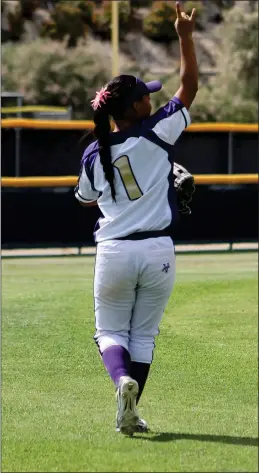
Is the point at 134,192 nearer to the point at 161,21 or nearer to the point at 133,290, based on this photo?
the point at 133,290

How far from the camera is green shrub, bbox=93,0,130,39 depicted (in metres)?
58.2

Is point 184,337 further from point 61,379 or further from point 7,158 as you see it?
point 7,158

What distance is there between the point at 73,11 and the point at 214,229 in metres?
44.7

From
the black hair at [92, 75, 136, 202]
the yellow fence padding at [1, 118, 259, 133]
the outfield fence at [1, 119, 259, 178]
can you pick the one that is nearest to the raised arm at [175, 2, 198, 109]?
the black hair at [92, 75, 136, 202]

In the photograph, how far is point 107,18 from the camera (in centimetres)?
5959

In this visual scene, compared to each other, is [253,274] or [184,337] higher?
[184,337]

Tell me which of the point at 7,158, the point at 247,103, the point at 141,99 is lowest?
the point at 247,103

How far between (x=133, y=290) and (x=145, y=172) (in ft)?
1.78

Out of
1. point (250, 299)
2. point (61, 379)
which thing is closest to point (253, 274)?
point (250, 299)

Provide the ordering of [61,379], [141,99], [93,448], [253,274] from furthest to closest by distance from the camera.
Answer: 1. [253,274]
2. [61,379]
3. [141,99]
4. [93,448]

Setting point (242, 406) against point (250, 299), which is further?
point (250, 299)

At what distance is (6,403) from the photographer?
583 centimetres

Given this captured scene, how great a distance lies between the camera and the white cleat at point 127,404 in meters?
4.81

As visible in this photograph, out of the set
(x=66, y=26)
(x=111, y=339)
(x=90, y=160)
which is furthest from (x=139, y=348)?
(x=66, y=26)
